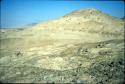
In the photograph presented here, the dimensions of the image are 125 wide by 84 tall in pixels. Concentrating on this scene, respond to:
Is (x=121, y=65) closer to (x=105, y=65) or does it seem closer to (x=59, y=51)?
(x=105, y=65)

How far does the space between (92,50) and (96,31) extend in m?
13.7

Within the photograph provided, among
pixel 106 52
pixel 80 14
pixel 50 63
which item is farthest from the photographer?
pixel 80 14

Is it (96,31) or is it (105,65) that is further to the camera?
(96,31)

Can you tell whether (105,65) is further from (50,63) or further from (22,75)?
(22,75)

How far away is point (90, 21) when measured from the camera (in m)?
32.3

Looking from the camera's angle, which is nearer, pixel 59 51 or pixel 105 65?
pixel 105 65

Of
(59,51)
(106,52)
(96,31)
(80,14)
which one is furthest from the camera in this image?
(80,14)

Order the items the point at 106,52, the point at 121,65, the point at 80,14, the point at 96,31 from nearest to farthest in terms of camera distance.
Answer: the point at 121,65, the point at 106,52, the point at 96,31, the point at 80,14

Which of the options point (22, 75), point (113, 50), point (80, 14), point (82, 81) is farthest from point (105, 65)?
point (80, 14)

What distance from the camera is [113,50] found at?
1538 centimetres

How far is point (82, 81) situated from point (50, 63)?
3.78m

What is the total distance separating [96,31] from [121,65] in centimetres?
1761

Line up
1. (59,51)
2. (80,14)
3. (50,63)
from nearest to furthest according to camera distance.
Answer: (50,63), (59,51), (80,14)

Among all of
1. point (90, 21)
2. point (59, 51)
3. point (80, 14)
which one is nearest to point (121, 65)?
point (59, 51)
